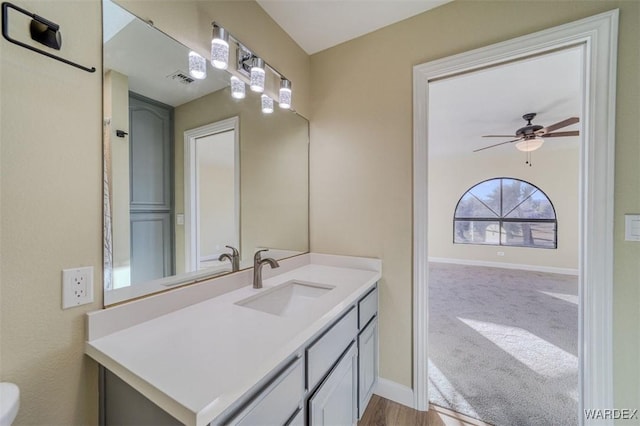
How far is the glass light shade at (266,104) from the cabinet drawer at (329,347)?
1.38m

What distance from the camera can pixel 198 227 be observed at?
1269 mm

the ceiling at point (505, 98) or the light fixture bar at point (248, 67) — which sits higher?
the ceiling at point (505, 98)

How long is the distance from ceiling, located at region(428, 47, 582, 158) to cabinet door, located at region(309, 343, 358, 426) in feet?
5.87

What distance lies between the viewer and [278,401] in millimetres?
760

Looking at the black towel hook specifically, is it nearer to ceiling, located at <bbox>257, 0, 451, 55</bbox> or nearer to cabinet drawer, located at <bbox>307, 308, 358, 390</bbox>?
ceiling, located at <bbox>257, 0, 451, 55</bbox>

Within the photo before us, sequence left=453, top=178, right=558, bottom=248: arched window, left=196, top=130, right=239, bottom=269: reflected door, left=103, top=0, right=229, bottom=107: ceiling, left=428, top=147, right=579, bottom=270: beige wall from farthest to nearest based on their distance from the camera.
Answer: left=453, top=178, right=558, bottom=248: arched window, left=428, top=147, right=579, bottom=270: beige wall, left=196, top=130, right=239, bottom=269: reflected door, left=103, top=0, right=229, bottom=107: ceiling

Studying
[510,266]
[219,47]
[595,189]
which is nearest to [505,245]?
[510,266]

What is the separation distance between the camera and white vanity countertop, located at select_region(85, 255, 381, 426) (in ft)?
1.88

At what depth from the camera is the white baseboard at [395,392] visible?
160 centimetres

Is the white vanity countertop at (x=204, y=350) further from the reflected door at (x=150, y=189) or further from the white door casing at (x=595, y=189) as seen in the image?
the white door casing at (x=595, y=189)

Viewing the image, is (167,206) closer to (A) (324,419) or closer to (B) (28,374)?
(B) (28,374)

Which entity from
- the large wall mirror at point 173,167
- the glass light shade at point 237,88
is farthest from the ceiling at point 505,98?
the large wall mirror at point 173,167

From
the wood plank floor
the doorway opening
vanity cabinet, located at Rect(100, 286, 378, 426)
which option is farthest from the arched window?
vanity cabinet, located at Rect(100, 286, 378, 426)

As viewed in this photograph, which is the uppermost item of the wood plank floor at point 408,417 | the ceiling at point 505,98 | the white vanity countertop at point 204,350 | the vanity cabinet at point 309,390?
the ceiling at point 505,98
